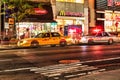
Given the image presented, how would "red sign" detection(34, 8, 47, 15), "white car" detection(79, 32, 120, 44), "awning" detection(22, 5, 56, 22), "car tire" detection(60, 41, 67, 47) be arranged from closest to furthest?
1. "car tire" detection(60, 41, 67, 47)
2. "white car" detection(79, 32, 120, 44)
3. "awning" detection(22, 5, 56, 22)
4. "red sign" detection(34, 8, 47, 15)

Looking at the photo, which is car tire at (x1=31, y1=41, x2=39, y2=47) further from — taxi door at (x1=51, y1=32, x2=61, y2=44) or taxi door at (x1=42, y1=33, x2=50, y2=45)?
taxi door at (x1=51, y1=32, x2=61, y2=44)

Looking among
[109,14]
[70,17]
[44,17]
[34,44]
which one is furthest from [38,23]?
[109,14]

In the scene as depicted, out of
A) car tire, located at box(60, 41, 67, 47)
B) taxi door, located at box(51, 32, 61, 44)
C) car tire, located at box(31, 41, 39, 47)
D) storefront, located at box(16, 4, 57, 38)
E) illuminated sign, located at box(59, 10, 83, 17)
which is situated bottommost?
car tire, located at box(60, 41, 67, 47)

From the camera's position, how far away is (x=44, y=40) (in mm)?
28734

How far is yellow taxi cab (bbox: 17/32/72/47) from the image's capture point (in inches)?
1104

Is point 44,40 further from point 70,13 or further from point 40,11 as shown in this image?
point 70,13

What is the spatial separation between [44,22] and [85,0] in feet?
28.1

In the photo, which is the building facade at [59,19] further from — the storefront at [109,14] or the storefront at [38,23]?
the storefront at [109,14]

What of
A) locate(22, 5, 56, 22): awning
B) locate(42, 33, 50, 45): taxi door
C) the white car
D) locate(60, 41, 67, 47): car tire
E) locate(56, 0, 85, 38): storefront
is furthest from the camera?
locate(56, 0, 85, 38): storefront

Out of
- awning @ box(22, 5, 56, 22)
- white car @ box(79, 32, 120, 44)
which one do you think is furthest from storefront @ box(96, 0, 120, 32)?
white car @ box(79, 32, 120, 44)

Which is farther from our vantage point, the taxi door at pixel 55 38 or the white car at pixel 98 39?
the white car at pixel 98 39

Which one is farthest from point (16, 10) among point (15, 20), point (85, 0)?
point (85, 0)

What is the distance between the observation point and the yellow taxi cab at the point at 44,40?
92.0ft

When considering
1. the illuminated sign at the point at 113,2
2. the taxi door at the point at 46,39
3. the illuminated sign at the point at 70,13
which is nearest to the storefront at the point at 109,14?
the illuminated sign at the point at 113,2
